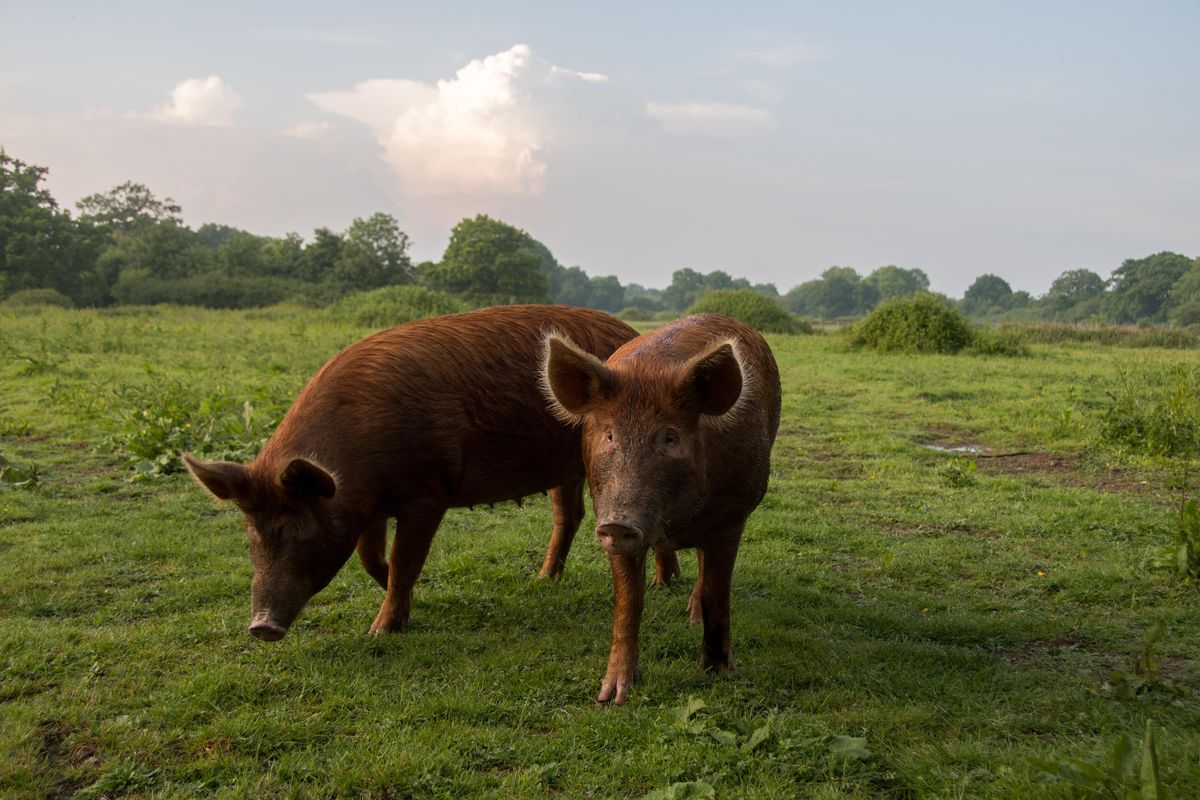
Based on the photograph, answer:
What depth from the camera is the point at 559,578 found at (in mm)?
6422

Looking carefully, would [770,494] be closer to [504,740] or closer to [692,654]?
[692,654]

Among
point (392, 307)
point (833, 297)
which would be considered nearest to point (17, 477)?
point (392, 307)

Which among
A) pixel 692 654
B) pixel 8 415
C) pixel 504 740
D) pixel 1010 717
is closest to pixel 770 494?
pixel 692 654

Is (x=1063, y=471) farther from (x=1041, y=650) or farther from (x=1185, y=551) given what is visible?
(x=1041, y=650)

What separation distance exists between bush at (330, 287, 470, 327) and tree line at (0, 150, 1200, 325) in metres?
9.38

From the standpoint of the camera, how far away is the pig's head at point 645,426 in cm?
390

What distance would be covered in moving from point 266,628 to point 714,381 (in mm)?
2540

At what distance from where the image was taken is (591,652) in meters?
5.05

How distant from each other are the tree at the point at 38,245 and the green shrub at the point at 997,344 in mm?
41937

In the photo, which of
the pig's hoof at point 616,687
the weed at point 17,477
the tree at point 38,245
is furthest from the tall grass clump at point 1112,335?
the tree at point 38,245

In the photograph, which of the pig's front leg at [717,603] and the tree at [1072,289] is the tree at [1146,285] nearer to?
the tree at [1072,289]

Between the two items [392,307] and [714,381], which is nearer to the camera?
[714,381]

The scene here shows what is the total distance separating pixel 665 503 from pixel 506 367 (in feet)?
6.24

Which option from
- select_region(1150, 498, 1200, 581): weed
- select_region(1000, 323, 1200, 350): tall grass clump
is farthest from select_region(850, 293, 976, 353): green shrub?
select_region(1150, 498, 1200, 581): weed
